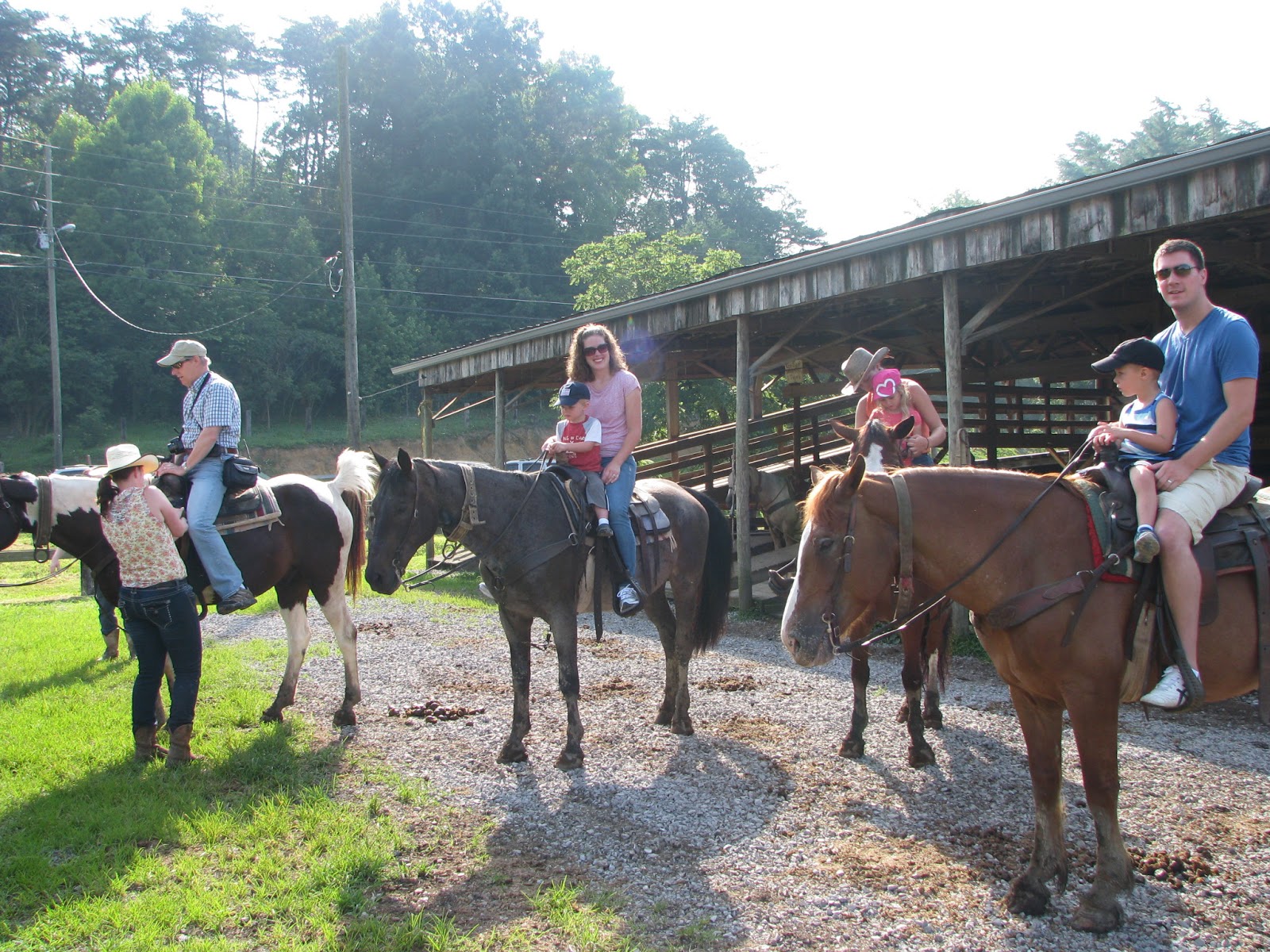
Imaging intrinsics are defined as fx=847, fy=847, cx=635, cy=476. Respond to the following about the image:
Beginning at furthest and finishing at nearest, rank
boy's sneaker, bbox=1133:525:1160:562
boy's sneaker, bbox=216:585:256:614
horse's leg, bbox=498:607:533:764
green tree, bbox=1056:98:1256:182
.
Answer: green tree, bbox=1056:98:1256:182
boy's sneaker, bbox=216:585:256:614
horse's leg, bbox=498:607:533:764
boy's sneaker, bbox=1133:525:1160:562

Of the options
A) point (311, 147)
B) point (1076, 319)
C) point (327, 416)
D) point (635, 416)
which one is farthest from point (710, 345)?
point (311, 147)

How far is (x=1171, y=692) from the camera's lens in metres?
3.06

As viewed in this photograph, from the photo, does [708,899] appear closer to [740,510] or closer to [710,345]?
[740,510]

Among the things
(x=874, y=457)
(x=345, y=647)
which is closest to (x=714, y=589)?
(x=874, y=457)

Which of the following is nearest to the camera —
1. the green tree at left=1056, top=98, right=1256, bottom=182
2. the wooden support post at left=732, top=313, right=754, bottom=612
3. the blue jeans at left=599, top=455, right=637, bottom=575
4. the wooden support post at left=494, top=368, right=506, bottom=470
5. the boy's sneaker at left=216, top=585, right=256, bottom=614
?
the blue jeans at left=599, top=455, right=637, bottom=575

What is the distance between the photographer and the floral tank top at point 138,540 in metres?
4.89

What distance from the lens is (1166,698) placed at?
3.07m

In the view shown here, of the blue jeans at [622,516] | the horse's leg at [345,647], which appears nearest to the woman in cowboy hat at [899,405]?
the blue jeans at [622,516]

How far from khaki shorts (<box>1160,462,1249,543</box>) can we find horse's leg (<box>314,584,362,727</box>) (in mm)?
5165

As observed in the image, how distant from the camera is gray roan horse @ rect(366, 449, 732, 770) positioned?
4730 mm

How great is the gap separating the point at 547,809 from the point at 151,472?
3.55 m

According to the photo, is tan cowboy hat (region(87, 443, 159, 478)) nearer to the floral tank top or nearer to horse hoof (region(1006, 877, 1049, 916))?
the floral tank top

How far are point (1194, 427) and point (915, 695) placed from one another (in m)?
2.38

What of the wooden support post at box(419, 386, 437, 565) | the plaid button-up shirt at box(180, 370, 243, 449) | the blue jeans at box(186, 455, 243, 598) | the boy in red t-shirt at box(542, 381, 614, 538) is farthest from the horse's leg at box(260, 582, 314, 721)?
the wooden support post at box(419, 386, 437, 565)
